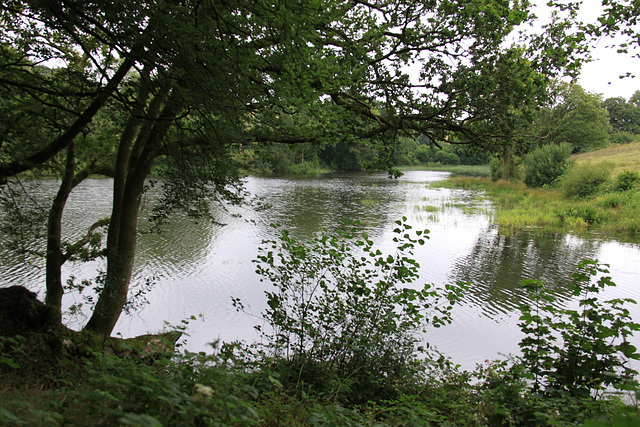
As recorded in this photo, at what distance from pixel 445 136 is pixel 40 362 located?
5.81m

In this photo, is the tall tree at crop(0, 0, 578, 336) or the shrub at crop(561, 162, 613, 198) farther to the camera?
the shrub at crop(561, 162, 613, 198)

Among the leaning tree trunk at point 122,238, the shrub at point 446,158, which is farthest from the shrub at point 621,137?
the leaning tree trunk at point 122,238

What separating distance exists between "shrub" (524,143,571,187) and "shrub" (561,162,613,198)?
13.3ft

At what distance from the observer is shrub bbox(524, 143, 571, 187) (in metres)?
28.2

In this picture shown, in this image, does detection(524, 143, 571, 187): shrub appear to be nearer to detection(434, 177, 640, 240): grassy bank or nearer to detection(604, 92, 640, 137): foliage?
detection(434, 177, 640, 240): grassy bank

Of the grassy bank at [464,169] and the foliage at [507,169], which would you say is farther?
the grassy bank at [464,169]

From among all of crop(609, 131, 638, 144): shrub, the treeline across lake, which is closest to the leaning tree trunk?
the treeline across lake

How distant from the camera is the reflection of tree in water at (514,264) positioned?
31.1ft

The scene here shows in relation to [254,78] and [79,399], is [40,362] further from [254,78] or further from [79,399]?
[254,78]

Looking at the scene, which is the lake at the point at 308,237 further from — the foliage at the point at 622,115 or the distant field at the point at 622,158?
the foliage at the point at 622,115

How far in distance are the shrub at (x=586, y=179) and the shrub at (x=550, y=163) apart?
4.04 meters

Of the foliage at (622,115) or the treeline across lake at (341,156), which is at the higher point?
the foliage at (622,115)

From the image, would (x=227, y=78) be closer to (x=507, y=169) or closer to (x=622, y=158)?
(x=507, y=169)

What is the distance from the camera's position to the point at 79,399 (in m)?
1.91
